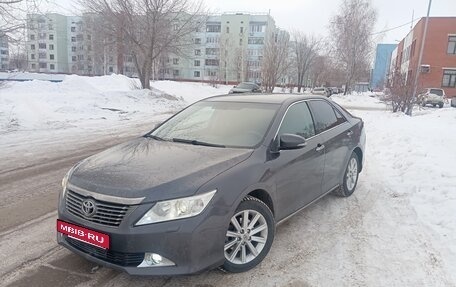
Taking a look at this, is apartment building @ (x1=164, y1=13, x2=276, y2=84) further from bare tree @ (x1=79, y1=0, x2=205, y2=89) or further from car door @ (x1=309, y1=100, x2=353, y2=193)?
car door @ (x1=309, y1=100, x2=353, y2=193)

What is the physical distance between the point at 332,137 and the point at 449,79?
1867 inches

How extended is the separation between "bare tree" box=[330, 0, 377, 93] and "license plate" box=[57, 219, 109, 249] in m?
48.9

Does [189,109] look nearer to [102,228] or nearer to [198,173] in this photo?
[198,173]

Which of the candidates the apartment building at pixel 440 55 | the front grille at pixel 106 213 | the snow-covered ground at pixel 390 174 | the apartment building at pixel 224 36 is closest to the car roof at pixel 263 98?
the snow-covered ground at pixel 390 174

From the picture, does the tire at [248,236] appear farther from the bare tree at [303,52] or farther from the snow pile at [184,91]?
the bare tree at [303,52]

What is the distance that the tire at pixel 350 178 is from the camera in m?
5.23

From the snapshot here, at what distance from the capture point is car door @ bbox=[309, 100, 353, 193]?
4.58 metres

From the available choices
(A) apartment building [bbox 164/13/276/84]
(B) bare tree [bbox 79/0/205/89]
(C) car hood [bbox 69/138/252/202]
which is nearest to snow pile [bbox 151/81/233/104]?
(B) bare tree [bbox 79/0/205/89]

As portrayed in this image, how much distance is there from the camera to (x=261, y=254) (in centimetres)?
333

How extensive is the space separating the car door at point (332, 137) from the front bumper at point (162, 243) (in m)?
2.21

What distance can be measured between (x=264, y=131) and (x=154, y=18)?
21.3 meters

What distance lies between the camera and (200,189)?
2795 mm

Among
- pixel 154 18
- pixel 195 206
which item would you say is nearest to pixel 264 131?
pixel 195 206

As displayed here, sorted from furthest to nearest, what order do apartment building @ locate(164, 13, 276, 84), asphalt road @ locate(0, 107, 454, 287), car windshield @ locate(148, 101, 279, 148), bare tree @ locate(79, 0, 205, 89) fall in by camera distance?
apartment building @ locate(164, 13, 276, 84), bare tree @ locate(79, 0, 205, 89), car windshield @ locate(148, 101, 279, 148), asphalt road @ locate(0, 107, 454, 287)
